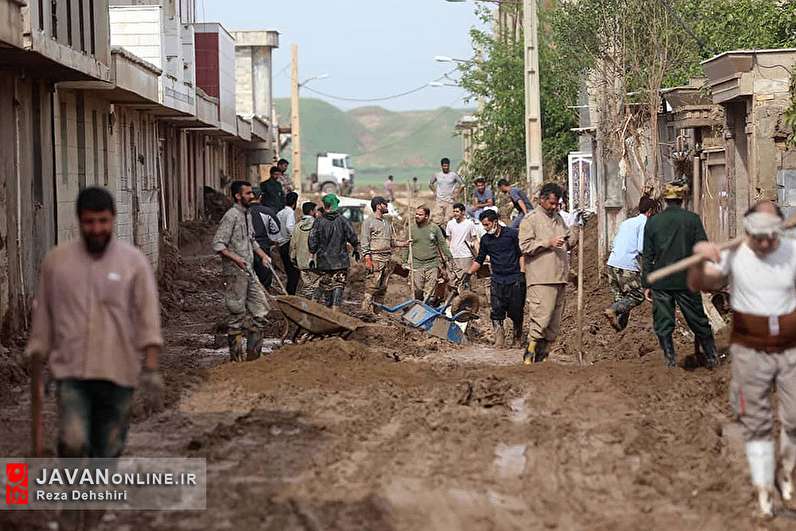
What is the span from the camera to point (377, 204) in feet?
65.2

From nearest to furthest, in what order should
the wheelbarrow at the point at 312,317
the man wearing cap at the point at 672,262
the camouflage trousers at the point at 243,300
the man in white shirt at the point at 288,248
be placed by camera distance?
the man wearing cap at the point at 672,262, the camouflage trousers at the point at 243,300, the wheelbarrow at the point at 312,317, the man in white shirt at the point at 288,248

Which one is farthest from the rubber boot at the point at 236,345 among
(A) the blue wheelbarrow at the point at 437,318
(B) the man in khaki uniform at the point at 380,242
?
(B) the man in khaki uniform at the point at 380,242

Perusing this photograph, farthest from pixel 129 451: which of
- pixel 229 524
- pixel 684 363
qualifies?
pixel 684 363

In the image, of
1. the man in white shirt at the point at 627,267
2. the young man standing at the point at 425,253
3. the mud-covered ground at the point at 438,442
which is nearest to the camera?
the mud-covered ground at the point at 438,442

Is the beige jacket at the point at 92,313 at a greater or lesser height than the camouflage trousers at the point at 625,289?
greater

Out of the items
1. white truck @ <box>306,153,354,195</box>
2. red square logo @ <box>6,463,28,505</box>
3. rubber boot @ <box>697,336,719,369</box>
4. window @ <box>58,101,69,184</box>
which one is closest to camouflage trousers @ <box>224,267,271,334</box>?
rubber boot @ <box>697,336,719,369</box>

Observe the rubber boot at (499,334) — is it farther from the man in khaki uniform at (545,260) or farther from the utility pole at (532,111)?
the utility pole at (532,111)

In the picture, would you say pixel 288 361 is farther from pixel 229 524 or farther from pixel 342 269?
pixel 229 524

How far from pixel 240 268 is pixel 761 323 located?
7106 mm

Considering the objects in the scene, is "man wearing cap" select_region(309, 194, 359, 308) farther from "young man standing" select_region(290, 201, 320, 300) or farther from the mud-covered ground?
the mud-covered ground

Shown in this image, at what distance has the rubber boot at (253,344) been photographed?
14344mm

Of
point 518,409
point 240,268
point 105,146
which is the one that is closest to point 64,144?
point 105,146

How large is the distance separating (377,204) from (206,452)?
10.8 meters

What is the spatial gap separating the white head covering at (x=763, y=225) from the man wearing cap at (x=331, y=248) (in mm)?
9944
